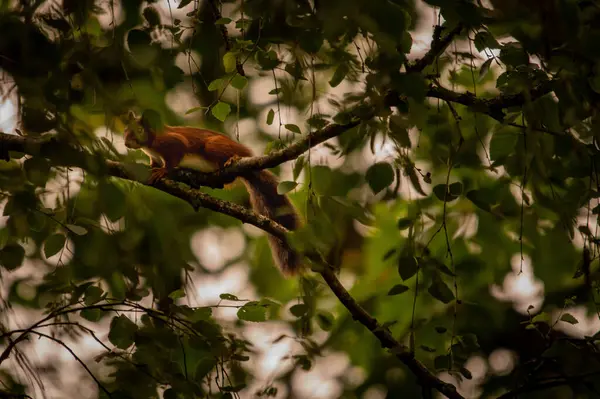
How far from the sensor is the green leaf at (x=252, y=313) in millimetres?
1412

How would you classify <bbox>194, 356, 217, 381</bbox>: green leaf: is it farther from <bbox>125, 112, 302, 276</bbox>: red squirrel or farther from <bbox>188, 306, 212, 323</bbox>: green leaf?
<bbox>125, 112, 302, 276</bbox>: red squirrel

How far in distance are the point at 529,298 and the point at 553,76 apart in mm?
1450

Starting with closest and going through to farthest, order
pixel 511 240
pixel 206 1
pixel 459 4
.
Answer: pixel 459 4 → pixel 206 1 → pixel 511 240

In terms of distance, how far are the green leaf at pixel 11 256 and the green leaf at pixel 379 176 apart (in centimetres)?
63

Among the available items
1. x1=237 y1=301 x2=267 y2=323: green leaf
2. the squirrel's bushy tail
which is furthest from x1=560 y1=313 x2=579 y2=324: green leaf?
the squirrel's bushy tail

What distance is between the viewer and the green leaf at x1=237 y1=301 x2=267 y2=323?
1.41 m

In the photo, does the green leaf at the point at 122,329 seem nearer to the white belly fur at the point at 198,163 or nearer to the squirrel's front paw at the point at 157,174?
the squirrel's front paw at the point at 157,174

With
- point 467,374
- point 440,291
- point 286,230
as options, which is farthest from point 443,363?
point 286,230

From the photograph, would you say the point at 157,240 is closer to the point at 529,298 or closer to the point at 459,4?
the point at 459,4

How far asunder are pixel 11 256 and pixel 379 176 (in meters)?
0.66

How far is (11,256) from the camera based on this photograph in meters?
1.25

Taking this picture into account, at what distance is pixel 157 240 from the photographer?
4.31 feet

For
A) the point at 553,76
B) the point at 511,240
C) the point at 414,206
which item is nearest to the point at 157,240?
the point at 414,206

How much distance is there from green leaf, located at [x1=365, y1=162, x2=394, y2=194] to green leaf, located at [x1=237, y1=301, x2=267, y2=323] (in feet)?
1.20
